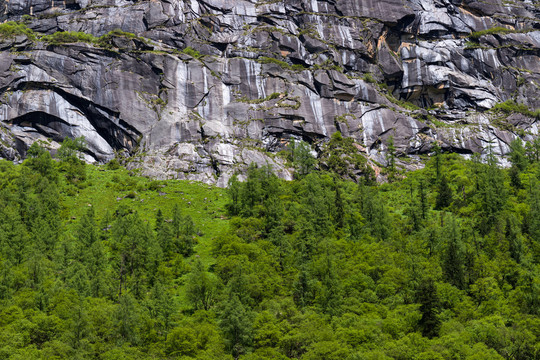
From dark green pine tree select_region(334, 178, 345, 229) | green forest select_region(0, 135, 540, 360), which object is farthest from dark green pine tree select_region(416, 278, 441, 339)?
dark green pine tree select_region(334, 178, 345, 229)

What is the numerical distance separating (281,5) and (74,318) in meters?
147

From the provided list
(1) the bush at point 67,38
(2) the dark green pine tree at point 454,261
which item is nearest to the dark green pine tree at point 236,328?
(2) the dark green pine tree at point 454,261

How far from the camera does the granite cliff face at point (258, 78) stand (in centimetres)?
13900

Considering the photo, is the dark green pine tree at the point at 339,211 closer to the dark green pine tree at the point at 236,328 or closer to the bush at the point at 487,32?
the dark green pine tree at the point at 236,328

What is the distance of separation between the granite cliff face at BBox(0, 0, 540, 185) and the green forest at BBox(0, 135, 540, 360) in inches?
650

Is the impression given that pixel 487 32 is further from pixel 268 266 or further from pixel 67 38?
pixel 268 266

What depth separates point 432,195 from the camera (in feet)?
389

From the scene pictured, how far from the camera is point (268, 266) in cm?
8056

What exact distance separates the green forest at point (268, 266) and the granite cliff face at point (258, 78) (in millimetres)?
16498

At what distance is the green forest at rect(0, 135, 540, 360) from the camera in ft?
194

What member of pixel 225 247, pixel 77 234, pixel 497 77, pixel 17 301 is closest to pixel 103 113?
pixel 77 234

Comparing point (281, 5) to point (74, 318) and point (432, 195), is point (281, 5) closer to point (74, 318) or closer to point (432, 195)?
point (432, 195)

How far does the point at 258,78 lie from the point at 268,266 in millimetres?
89018

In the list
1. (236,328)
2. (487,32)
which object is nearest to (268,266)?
(236,328)
